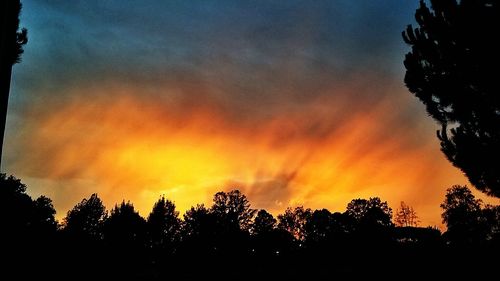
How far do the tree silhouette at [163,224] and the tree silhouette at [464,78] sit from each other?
228 feet

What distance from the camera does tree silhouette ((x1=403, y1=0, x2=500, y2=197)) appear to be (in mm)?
9508

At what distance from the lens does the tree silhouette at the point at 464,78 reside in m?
9.51

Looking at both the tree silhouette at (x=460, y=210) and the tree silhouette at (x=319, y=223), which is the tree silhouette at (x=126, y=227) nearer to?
the tree silhouette at (x=319, y=223)

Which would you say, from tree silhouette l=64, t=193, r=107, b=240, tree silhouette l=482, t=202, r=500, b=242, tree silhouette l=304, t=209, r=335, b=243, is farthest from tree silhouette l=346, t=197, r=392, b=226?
tree silhouette l=64, t=193, r=107, b=240

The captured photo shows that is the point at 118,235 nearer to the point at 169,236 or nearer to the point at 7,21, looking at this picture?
the point at 169,236

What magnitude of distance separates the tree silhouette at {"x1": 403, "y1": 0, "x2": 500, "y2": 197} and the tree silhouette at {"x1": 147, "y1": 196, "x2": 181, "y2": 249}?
69.5m

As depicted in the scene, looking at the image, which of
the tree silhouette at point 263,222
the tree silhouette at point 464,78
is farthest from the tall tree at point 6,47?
the tree silhouette at point 263,222

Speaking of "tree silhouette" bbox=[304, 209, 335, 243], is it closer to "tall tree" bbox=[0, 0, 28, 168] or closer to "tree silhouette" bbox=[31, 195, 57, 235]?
"tree silhouette" bbox=[31, 195, 57, 235]

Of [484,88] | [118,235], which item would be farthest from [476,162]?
[118,235]

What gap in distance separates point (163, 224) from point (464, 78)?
7276 centimetres

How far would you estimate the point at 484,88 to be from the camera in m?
9.62

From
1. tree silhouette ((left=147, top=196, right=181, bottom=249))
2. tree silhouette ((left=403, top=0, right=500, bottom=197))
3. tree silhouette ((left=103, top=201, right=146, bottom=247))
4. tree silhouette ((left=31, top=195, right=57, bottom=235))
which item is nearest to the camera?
tree silhouette ((left=403, top=0, right=500, bottom=197))

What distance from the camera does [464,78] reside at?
10086 millimetres

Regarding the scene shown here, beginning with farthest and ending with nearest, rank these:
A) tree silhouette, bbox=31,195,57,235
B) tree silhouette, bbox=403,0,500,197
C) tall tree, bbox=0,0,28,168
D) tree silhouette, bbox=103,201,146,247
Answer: tree silhouette, bbox=103,201,146,247
tree silhouette, bbox=31,195,57,235
tree silhouette, bbox=403,0,500,197
tall tree, bbox=0,0,28,168
